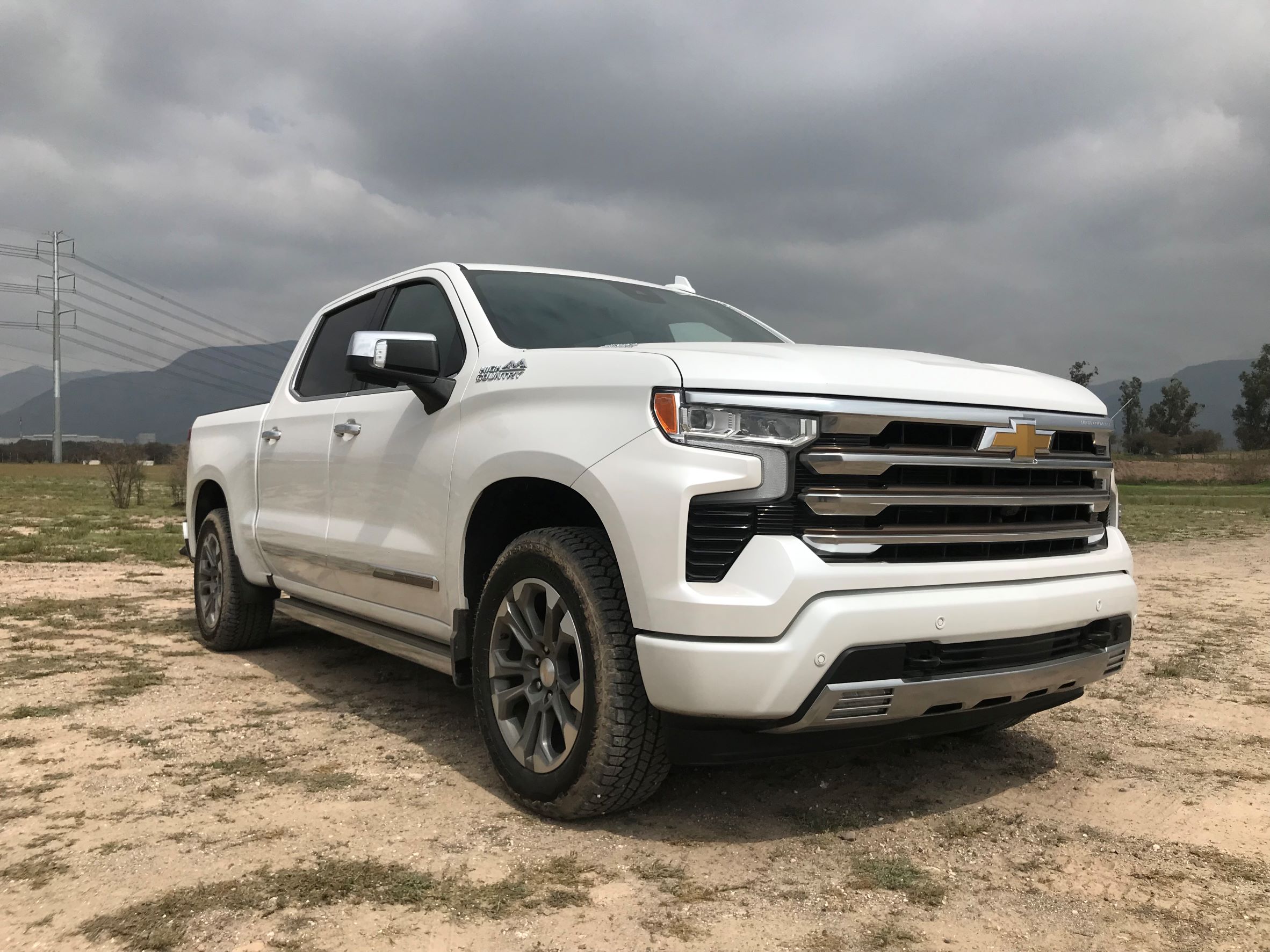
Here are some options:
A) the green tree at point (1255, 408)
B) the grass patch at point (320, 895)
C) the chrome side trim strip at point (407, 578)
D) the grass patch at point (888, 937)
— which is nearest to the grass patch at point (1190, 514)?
the chrome side trim strip at point (407, 578)

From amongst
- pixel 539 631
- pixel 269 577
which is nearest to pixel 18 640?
pixel 269 577

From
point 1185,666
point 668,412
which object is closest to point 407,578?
point 668,412

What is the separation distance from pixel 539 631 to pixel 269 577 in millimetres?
2747

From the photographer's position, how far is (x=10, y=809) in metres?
3.28

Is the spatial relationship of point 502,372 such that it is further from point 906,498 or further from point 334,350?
point 334,350

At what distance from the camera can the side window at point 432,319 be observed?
394cm

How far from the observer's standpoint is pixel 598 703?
291 centimetres

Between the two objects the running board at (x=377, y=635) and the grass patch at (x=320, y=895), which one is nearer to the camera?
the grass patch at (x=320, y=895)

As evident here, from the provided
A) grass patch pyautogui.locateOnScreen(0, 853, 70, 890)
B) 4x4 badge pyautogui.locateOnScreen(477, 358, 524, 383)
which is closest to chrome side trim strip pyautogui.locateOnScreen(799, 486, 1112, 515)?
4x4 badge pyautogui.locateOnScreen(477, 358, 524, 383)

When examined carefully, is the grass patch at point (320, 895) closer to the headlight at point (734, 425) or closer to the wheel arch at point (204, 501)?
the headlight at point (734, 425)

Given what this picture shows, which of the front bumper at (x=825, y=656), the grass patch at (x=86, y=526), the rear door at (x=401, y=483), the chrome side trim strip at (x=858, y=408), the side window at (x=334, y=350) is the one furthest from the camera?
the grass patch at (x=86, y=526)

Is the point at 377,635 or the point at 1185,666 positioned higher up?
the point at 377,635

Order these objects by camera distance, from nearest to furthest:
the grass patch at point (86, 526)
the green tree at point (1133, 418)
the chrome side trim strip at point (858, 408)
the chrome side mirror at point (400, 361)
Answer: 1. the chrome side trim strip at point (858, 408)
2. the chrome side mirror at point (400, 361)
3. the grass patch at point (86, 526)
4. the green tree at point (1133, 418)

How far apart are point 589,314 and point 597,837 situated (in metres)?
2.07
